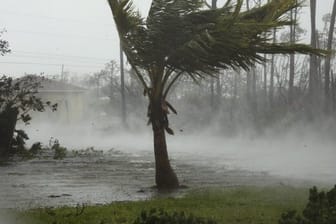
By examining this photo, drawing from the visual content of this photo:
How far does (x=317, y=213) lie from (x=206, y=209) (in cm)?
257

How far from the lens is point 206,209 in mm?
8070

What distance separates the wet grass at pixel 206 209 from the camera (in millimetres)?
7270

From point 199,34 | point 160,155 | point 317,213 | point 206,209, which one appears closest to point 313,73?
point 160,155

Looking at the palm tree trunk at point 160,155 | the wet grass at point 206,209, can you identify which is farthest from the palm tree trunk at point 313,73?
the wet grass at point 206,209

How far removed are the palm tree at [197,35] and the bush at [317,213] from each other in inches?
188

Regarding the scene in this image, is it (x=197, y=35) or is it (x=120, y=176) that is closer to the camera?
(x=197, y=35)

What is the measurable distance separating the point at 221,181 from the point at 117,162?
557 centimetres

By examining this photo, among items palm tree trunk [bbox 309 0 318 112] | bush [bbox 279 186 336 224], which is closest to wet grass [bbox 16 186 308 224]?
bush [bbox 279 186 336 224]

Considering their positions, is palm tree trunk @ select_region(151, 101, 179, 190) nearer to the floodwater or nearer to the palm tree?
the floodwater

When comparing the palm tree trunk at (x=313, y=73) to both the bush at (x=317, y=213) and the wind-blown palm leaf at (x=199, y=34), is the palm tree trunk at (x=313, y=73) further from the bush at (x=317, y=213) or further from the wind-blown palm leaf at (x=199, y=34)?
the bush at (x=317, y=213)

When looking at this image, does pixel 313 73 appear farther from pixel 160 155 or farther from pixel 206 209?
pixel 206 209

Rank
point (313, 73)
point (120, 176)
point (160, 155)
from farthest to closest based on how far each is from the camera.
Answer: point (313, 73)
point (120, 176)
point (160, 155)

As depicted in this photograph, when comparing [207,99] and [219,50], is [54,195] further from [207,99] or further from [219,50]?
[207,99]

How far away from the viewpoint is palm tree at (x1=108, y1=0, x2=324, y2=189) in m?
10.4
